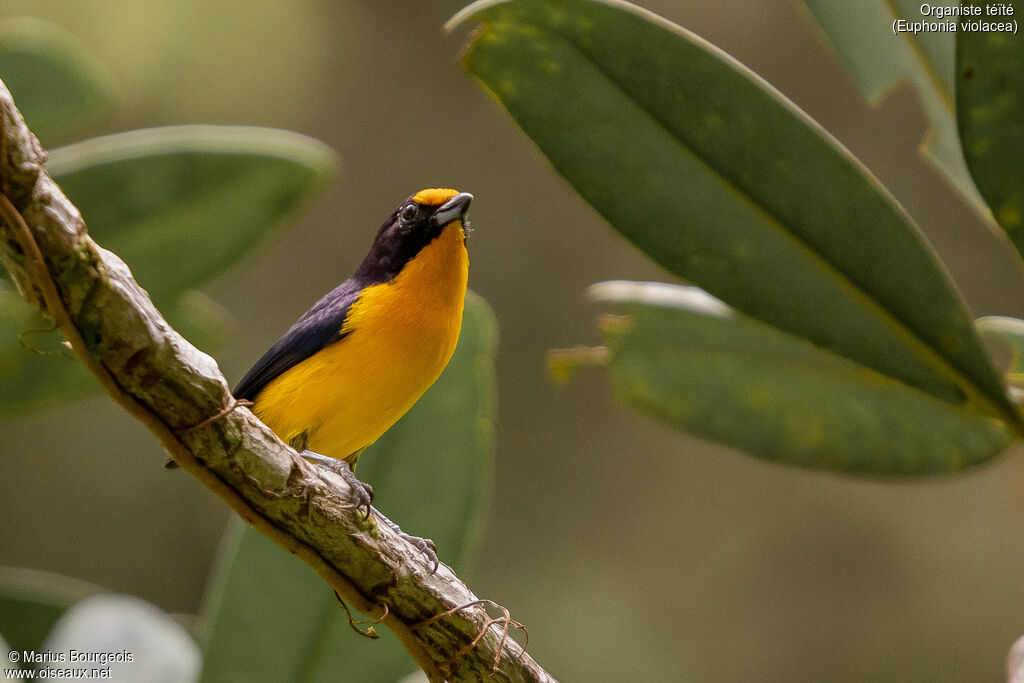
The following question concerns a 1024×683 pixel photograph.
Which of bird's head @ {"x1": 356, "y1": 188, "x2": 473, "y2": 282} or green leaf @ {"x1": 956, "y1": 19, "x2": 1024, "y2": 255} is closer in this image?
green leaf @ {"x1": 956, "y1": 19, "x2": 1024, "y2": 255}

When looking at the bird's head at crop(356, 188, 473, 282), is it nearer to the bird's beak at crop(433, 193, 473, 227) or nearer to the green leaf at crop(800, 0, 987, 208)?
the bird's beak at crop(433, 193, 473, 227)

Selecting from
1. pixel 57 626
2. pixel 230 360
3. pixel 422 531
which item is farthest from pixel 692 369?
pixel 230 360

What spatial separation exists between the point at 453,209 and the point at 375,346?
0.33m

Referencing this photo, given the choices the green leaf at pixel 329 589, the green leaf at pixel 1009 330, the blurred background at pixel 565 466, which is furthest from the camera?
the blurred background at pixel 565 466

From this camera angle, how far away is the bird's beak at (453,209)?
191 cm

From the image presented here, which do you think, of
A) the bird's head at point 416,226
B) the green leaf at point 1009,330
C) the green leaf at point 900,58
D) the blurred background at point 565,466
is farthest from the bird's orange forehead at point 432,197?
the blurred background at point 565,466

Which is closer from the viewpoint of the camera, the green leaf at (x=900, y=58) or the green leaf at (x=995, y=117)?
the green leaf at (x=995, y=117)

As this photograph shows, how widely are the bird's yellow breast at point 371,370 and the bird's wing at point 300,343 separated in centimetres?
1

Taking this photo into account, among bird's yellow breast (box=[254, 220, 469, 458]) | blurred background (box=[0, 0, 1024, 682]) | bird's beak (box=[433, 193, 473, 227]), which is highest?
bird's beak (box=[433, 193, 473, 227])

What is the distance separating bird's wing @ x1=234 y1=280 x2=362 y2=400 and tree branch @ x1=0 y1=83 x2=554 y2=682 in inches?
25.7

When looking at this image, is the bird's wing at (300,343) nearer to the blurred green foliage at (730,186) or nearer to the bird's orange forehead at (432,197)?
Answer: the bird's orange forehead at (432,197)

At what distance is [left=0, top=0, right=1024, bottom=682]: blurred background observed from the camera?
5.38 metres

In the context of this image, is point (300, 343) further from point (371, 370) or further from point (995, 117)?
point (995, 117)

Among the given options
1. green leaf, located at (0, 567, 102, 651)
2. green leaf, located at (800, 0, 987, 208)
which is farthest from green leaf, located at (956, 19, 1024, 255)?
green leaf, located at (0, 567, 102, 651)
